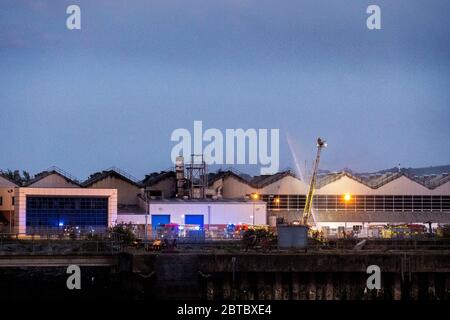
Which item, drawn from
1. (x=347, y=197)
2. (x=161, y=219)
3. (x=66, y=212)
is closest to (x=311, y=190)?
(x=347, y=197)

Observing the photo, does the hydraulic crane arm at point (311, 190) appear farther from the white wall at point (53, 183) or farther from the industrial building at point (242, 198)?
the white wall at point (53, 183)

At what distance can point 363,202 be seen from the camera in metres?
88.8

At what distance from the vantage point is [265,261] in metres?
53.4

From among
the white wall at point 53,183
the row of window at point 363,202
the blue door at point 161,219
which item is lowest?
the blue door at point 161,219

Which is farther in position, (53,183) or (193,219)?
(53,183)

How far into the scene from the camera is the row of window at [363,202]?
8794 centimetres

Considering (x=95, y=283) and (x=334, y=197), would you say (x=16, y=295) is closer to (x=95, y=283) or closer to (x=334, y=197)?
(x=95, y=283)

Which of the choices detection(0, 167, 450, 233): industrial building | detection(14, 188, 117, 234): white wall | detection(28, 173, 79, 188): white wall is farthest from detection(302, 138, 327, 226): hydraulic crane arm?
detection(28, 173, 79, 188): white wall

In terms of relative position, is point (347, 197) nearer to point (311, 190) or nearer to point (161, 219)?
point (311, 190)

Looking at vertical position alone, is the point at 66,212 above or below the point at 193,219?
above

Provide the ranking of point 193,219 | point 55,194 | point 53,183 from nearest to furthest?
point 55,194 → point 193,219 → point 53,183

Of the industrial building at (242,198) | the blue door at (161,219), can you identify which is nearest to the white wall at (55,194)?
the industrial building at (242,198)

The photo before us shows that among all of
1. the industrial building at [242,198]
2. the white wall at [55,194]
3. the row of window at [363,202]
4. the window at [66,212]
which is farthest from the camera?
the row of window at [363,202]

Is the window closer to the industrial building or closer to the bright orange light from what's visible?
the industrial building
